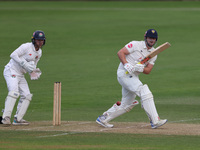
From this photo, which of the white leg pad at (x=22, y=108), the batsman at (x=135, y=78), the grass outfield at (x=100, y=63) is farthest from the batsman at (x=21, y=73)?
the batsman at (x=135, y=78)

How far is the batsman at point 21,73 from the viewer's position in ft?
38.6

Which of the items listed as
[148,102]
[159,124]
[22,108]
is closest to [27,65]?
[22,108]

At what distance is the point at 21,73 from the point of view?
12203 mm

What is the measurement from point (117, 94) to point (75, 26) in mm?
17504

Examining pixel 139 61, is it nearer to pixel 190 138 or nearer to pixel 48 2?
pixel 190 138

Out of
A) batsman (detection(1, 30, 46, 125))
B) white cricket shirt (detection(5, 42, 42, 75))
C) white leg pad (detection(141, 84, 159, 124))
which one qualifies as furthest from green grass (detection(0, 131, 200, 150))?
white cricket shirt (detection(5, 42, 42, 75))

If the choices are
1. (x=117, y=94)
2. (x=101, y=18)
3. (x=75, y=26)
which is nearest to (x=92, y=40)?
(x=75, y=26)

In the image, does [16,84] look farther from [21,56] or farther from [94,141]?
[94,141]

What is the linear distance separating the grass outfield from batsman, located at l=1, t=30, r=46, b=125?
3.15 ft

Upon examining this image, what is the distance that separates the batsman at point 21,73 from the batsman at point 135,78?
1.64m

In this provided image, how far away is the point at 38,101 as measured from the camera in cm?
1717

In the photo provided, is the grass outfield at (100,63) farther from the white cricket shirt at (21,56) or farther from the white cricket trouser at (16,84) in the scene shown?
the white cricket shirt at (21,56)

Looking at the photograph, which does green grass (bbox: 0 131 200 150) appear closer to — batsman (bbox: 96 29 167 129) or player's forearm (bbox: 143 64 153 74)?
batsman (bbox: 96 29 167 129)

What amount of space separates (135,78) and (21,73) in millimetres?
2468
